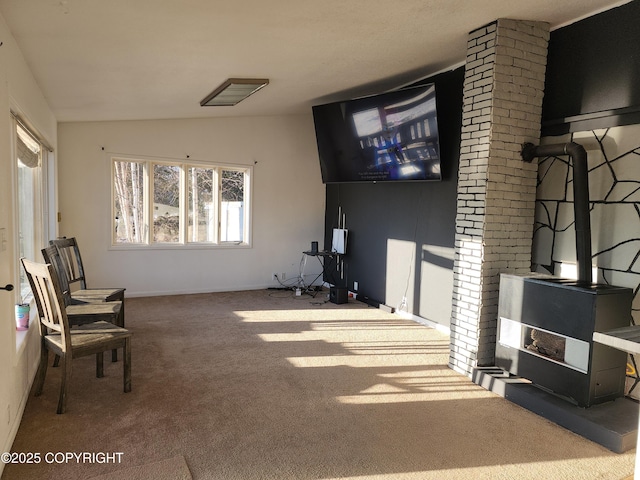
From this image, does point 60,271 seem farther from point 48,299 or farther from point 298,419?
point 298,419

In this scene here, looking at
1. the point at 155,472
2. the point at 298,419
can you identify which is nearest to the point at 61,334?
the point at 155,472

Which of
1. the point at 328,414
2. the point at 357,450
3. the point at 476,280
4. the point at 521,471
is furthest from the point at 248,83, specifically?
the point at 521,471

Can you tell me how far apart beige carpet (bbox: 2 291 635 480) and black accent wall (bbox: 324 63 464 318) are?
4.13 ft

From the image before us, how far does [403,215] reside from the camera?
5.46m

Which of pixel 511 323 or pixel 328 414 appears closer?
pixel 328 414

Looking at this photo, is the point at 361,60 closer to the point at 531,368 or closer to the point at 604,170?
the point at 604,170

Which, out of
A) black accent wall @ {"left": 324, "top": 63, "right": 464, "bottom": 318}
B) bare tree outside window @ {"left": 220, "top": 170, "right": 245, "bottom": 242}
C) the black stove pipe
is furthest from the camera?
bare tree outside window @ {"left": 220, "top": 170, "right": 245, "bottom": 242}

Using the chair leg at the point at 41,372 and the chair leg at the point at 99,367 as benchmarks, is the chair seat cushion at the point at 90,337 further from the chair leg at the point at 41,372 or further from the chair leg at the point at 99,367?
the chair leg at the point at 99,367

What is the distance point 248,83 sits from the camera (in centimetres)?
423

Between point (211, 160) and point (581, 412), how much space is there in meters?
5.44

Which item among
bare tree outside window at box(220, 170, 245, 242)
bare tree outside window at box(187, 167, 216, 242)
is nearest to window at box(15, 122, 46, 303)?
bare tree outside window at box(187, 167, 216, 242)

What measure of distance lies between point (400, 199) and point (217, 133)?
292 centimetres

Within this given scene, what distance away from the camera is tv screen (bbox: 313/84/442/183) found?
14.8 ft

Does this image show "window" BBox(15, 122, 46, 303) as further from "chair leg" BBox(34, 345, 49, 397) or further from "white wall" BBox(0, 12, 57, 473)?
"chair leg" BBox(34, 345, 49, 397)
